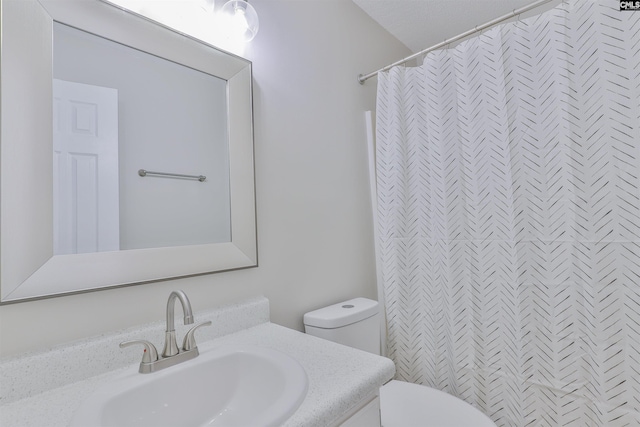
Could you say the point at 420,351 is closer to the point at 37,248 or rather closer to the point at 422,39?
the point at 37,248

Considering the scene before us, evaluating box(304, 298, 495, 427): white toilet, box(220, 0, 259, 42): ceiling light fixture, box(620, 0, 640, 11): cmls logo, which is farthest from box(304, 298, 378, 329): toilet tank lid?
box(620, 0, 640, 11): cmls logo

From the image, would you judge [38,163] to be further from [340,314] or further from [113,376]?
[340,314]

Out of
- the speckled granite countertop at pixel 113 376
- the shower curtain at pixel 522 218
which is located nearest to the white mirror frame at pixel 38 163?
the speckled granite countertop at pixel 113 376

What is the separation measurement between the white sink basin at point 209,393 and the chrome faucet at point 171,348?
0.05ft

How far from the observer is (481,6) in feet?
5.65

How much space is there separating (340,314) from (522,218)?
2.63 feet

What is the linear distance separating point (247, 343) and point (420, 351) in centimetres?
90

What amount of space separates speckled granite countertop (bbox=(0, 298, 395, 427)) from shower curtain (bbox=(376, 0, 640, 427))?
715mm

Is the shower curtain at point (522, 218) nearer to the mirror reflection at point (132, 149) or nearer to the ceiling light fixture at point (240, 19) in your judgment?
the ceiling light fixture at point (240, 19)

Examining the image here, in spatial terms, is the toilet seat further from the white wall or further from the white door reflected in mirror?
the white door reflected in mirror

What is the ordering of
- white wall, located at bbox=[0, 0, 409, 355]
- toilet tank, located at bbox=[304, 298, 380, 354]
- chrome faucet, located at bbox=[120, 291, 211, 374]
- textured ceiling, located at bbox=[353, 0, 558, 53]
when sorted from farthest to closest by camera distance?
textured ceiling, located at bbox=[353, 0, 558, 53]
toilet tank, located at bbox=[304, 298, 380, 354]
white wall, located at bbox=[0, 0, 409, 355]
chrome faucet, located at bbox=[120, 291, 211, 374]

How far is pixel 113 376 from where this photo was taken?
2.47 feet

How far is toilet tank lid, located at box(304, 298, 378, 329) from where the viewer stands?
1.24 meters

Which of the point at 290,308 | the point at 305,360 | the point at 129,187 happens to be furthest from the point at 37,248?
the point at 290,308
